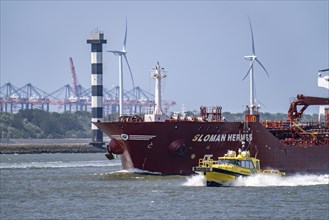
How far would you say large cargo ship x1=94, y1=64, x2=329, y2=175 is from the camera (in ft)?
268

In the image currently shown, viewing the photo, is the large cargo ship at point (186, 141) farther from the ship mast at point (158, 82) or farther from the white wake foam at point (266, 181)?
the white wake foam at point (266, 181)

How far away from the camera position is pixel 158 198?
212ft

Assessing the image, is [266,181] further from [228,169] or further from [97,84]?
[97,84]

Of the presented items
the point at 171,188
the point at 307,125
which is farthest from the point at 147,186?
the point at 307,125

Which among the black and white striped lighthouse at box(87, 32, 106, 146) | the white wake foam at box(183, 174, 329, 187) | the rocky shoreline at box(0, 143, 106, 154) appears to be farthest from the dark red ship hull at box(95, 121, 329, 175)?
the black and white striped lighthouse at box(87, 32, 106, 146)

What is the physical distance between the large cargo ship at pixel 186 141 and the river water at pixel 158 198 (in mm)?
1684

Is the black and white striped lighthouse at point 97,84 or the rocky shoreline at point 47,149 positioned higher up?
the black and white striped lighthouse at point 97,84

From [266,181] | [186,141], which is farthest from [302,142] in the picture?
[266,181]

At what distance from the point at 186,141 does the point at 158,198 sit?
57.0ft

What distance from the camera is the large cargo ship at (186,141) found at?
81.6 metres

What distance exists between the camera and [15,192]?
235 feet

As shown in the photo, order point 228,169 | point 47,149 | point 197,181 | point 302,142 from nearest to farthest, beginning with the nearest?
point 228,169 < point 197,181 < point 302,142 < point 47,149

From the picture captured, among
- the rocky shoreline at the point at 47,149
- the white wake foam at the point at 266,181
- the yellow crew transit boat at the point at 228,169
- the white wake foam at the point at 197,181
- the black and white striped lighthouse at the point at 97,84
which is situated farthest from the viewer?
the black and white striped lighthouse at the point at 97,84

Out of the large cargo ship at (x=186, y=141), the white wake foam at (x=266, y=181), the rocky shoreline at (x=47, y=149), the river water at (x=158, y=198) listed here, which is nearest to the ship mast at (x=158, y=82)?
the large cargo ship at (x=186, y=141)
